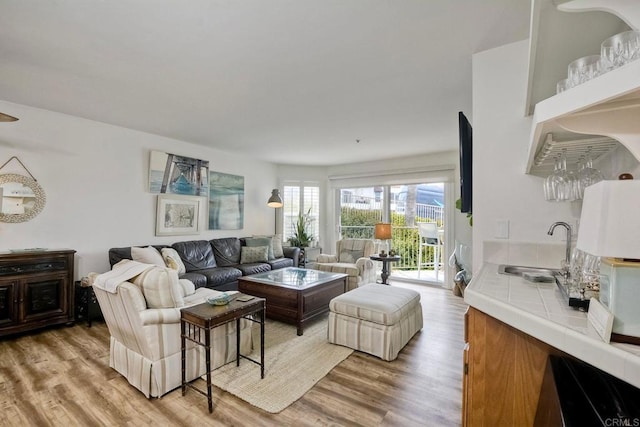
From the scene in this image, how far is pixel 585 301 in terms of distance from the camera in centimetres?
86

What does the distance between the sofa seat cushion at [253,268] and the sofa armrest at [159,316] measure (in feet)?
7.70

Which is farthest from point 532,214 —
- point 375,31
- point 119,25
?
point 119,25

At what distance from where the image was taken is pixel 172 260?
371 cm

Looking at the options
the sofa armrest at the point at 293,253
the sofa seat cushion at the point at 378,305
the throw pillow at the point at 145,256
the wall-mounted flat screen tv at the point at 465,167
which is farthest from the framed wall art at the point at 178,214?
the wall-mounted flat screen tv at the point at 465,167

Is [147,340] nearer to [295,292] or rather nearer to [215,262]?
[295,292]

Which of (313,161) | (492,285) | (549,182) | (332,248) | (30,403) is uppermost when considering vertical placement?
(313,161)

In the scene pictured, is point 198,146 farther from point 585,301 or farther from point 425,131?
point 585,301

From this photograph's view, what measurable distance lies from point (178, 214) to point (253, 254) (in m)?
1.39

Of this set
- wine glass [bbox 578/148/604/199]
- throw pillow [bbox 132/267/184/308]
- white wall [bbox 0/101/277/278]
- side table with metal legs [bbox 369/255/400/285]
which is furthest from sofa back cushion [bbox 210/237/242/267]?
wine glass [bbox 578/148/604/199]

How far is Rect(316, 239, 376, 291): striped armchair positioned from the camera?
4570 millimetres

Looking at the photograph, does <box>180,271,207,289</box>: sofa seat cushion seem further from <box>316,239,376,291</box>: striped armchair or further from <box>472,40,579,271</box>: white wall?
<box>472,40,579,271</box>: white wall

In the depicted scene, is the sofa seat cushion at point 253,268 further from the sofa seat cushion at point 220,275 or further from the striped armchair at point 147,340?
the striped armchair at point 147,340

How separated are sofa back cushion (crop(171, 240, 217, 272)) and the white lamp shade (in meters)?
4.43

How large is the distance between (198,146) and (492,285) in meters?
4.90
